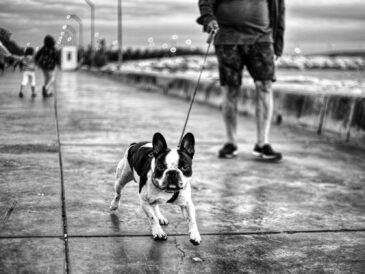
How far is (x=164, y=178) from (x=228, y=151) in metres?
2.87

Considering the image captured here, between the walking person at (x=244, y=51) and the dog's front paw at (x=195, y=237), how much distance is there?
2665 millimetres

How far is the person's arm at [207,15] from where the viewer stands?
5.46 meters

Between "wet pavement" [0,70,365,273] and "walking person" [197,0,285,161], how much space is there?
0.89 feet

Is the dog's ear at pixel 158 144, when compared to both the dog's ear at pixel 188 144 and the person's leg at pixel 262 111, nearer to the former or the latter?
the dog's ear at pixel 188 144

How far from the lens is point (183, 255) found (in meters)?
2.89

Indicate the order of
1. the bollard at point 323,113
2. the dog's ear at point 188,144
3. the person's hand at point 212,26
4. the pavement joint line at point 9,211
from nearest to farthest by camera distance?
the dog's ear at point 188,144, the pavement joint line at point 9,211, the person's hand at point 212,26, the bollard at point 323,113

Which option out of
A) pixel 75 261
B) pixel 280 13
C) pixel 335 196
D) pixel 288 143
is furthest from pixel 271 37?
pixel 75 261

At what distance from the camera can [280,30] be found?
237 inches

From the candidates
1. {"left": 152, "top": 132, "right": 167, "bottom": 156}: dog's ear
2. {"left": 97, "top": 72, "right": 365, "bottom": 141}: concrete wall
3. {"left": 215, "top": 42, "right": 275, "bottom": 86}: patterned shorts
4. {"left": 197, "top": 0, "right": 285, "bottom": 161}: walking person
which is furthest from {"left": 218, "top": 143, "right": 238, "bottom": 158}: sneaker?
{"left": 152, "top": 132, "right": 167, "bottom": 156}: dog's ear

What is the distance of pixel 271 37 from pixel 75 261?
12.7 ft

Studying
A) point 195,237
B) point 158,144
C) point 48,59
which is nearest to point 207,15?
point 158,144

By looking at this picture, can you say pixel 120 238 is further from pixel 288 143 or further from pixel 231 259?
pixel 288 143

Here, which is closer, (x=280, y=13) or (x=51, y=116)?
(x=280, y=13)

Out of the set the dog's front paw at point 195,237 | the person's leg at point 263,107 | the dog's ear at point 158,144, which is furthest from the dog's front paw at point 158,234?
the person's leg at point 263,107
